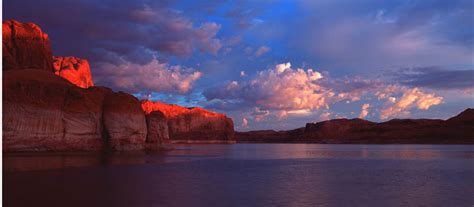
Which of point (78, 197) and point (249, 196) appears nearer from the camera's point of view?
point (78, 197)

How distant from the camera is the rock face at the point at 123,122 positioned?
63938 mm

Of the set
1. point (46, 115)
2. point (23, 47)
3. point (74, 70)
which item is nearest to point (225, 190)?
point (46, 115)

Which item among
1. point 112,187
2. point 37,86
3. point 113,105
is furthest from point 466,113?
point 112,187

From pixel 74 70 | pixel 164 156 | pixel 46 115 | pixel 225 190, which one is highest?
pixel 74 70

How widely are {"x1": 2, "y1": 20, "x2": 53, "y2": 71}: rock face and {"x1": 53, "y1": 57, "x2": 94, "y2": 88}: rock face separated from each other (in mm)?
21957

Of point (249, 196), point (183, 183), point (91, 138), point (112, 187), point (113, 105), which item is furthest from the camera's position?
point (113, 105)

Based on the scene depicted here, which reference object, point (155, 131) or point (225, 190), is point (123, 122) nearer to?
point (155, 131)

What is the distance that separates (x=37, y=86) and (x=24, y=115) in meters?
5.03

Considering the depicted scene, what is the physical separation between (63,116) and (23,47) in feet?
81.9

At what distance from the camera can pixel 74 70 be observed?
10212 cm

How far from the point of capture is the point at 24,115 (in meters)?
50.4

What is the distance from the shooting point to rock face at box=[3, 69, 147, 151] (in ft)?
164

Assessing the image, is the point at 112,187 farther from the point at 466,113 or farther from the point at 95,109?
the point at 466,113

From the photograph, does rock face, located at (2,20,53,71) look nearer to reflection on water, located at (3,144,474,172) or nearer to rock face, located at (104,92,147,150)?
rock face, located at (104,92,147,150)
